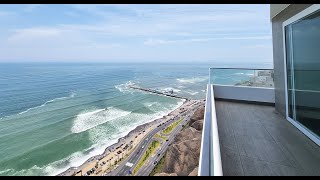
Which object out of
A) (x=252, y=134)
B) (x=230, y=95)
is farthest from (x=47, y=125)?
(x=252, y=134)

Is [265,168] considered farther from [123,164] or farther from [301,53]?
[123,164]

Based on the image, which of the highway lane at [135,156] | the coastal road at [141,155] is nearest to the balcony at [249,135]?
the coastal road at [141,155]

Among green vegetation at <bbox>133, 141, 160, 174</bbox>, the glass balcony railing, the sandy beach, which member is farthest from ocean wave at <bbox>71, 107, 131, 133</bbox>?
the glass balcony railing

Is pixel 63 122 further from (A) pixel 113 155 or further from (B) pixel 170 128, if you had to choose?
(B) pixel 170 128

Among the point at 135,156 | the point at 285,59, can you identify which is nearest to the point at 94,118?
the point at 135,156

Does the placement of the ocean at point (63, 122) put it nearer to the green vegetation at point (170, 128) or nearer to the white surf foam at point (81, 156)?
the white surf foam at point (81, 156)
